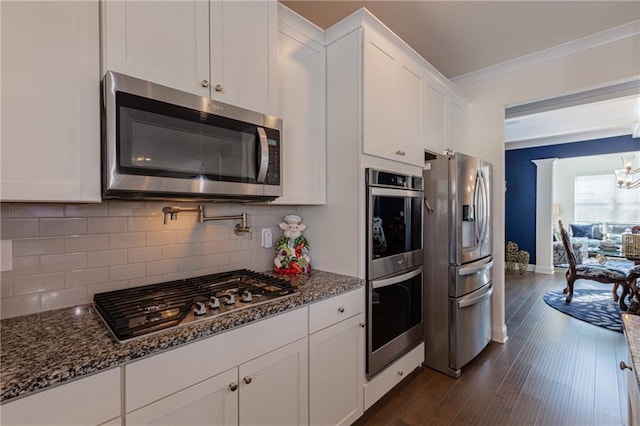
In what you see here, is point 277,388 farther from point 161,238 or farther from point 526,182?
point 526,182

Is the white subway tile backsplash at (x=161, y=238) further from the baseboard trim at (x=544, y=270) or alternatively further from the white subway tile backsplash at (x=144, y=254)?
the baseboard trim at (x=544, y=270)

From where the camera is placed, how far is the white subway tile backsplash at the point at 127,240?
1453mm

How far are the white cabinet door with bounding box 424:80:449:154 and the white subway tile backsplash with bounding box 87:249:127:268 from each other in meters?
2.25

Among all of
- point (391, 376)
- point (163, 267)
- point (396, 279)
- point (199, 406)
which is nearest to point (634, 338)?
point (396, 279)

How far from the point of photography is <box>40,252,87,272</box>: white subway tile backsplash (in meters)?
1.28

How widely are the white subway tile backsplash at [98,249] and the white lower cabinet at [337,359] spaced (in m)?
0.72

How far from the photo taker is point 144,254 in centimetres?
155

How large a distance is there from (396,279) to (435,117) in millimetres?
1489

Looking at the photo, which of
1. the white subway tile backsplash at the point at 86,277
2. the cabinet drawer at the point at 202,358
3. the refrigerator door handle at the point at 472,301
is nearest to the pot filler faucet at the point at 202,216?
the white subway tile backsplash at the point at 86,277

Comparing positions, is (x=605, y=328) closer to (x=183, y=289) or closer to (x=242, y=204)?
(x=242, y=204)

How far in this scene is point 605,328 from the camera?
3.33 meters

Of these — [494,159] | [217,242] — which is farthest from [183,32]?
[494,159]

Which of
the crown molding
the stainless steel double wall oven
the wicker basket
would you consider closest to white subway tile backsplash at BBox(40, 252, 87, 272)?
the stainless steel double wall oven

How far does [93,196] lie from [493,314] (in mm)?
3540
